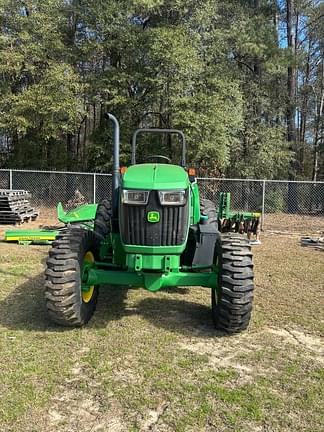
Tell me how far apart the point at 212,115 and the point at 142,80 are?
3058mm

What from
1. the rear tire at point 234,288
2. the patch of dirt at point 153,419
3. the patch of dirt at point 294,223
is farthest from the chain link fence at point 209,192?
the patch of dirt at point 153,419

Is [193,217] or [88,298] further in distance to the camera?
[193,217]

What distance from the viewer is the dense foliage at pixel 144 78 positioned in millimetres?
16062

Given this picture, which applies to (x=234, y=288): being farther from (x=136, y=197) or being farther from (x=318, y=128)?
(x=318, y=128)

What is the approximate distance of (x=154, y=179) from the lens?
4.23m

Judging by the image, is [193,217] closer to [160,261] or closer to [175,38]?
[160,261]

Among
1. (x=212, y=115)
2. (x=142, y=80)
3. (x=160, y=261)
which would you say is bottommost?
(x=160, y=261)

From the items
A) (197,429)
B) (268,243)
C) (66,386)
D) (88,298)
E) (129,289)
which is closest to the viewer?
(197,429)

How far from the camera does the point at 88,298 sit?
4734mm

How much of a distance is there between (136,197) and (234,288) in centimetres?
125

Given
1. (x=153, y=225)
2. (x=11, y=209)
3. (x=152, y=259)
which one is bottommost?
(x=11, y=209)

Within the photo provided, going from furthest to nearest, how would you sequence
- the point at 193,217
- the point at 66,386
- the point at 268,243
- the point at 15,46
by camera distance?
1. the point at 15,46
2. the point at 268,243
3. the point at 193,217
4. the point at 66,386

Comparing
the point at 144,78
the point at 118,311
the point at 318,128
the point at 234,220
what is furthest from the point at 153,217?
the point at 318,128

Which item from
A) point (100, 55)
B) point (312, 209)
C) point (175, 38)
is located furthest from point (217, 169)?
point (100, 55)
